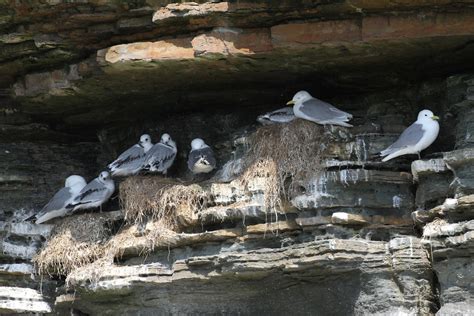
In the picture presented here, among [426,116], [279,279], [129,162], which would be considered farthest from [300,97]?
[279,279]

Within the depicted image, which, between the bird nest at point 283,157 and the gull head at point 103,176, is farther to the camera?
the gull head at point 103,176

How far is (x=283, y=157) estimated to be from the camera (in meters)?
12.8

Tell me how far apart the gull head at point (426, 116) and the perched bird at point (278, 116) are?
1787 millimetres

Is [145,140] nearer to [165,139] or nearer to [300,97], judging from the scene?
[165,139]

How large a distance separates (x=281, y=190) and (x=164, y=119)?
356 centimetres

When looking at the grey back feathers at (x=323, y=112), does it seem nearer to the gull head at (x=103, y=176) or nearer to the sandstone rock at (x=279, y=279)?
the sandstone rock at (x=279, y=279)

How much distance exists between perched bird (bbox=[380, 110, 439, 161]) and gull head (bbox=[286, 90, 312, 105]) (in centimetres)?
162

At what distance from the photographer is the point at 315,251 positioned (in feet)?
37.8

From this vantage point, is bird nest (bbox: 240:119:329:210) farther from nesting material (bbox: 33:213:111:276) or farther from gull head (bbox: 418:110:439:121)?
nesting material (bbox: 33:213:111:276)

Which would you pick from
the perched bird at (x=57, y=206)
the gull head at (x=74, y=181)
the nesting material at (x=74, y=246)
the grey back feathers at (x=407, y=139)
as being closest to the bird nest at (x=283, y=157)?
the grey back feathers at (x=407, y=139)

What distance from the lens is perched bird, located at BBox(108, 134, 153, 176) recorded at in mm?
14477

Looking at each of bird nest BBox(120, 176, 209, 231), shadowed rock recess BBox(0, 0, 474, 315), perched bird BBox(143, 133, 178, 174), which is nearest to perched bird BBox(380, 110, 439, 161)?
shadowed rock recess BBox(0, 0, 474, 315)

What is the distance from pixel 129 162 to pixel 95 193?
0.64 metres

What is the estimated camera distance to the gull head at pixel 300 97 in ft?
44.5
